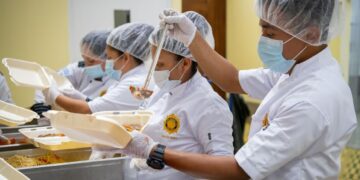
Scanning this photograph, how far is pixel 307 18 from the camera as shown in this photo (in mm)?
1130

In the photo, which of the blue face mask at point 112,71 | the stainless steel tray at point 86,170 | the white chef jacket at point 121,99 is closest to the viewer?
the stainless steel tray at point 86,170

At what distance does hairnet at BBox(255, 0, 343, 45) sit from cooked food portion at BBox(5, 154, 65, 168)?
0.96m

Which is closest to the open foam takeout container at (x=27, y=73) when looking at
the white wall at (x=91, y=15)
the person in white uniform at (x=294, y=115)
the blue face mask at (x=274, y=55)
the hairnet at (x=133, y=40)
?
the hairnet at (x=133, y=40)

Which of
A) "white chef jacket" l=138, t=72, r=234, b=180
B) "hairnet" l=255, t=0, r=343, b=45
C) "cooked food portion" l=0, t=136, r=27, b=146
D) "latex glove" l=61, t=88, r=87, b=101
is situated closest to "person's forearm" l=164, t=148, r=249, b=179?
"white chef jacket" l=138, t=72, r=234, b=180

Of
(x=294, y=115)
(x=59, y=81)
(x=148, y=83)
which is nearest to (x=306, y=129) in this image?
(x=294, y=115)

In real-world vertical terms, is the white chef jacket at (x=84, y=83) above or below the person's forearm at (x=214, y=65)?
below

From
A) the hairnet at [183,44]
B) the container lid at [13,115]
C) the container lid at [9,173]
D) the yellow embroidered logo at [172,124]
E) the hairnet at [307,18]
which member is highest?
the hairnet at [307,18]

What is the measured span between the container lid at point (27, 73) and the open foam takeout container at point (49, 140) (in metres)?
0.26

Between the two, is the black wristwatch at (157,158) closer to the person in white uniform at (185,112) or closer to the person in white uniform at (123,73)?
the person in white uniform at (185,112)

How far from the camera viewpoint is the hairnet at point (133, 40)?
7.19 feet

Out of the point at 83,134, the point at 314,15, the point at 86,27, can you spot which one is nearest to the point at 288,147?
the point at 314,15

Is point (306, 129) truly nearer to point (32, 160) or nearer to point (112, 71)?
point (32, 160)

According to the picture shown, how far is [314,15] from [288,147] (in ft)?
1.22

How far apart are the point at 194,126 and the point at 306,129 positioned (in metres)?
0.46
